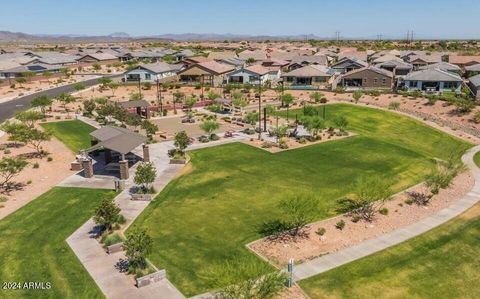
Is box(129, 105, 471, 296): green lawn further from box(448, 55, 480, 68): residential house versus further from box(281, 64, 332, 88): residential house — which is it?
box(448, 55, 480, 68): residential house

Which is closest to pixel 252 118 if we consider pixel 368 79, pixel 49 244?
pixel 49 244

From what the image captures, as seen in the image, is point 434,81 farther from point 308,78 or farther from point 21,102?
point 21,102

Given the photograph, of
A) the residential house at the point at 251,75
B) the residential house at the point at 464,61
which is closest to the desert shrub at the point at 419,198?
the residential house at the point at 251,75

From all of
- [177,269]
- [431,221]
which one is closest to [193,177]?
[177,269]

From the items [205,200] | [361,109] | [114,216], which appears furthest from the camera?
[361,109]

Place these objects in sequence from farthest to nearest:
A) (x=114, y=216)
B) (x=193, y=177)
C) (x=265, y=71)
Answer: (x=265, y=71), (x=193, y=177), (x=114, y=216)

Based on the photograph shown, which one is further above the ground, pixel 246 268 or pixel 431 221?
pixel 246 268

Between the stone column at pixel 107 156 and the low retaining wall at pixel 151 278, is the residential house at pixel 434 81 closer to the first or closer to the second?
the stone column at pixel 107 156

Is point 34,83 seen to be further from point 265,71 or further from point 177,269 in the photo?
point 177,269
